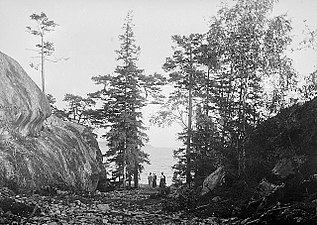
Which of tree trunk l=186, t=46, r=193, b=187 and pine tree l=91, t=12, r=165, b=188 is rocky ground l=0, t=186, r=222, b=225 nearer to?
tree trunk l=186, t=46, r=193, b=187

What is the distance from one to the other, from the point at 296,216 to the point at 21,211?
285 inches

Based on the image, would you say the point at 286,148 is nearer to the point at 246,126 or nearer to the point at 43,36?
the point at 246,126

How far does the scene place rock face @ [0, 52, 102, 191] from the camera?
14516 mm

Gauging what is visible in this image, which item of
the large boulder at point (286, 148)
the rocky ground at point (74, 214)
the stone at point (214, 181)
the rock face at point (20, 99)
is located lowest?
the rocky ground at point (74, 214)

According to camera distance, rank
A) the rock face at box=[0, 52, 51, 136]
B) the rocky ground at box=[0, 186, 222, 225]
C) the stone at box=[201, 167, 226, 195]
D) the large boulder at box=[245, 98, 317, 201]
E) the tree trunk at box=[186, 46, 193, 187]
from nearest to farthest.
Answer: the rocky ground at box=[0, 186, 222, 225] → the large boulder at box=[245, 98, 317, 201] → the stone at box=[201, 167, 226, 195] → the rock face at box=[0, 52, 51, 136] → the tree trunk at box=[186, 46, 193, 187]

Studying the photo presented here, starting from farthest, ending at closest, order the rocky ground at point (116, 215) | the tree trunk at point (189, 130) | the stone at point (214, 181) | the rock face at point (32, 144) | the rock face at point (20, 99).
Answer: the tree trunk at point (189, 130), the rock face at point (20, 99), the rock face at point (32, 144), the stone at point (214, 181), the rocky ground at point (116, 215)

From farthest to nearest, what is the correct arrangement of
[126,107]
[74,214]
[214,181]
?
[126,107]
[214,181]
[74,214]

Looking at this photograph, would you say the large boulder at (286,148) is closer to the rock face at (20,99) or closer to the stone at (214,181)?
the stone at (214,181)

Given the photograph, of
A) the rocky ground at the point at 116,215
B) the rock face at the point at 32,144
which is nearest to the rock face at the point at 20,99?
the rock face at the point at 32,144

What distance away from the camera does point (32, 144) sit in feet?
54.5

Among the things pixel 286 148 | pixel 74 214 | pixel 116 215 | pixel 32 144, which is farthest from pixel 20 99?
pixel 286 148

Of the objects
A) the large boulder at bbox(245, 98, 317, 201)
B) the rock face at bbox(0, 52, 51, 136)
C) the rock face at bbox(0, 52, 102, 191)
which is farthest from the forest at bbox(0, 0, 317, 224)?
the rock face at bbox(0, 52, 51, 136)

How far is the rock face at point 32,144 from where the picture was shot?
1452 cm

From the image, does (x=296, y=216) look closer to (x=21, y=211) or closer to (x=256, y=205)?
(x=256, y=205)
